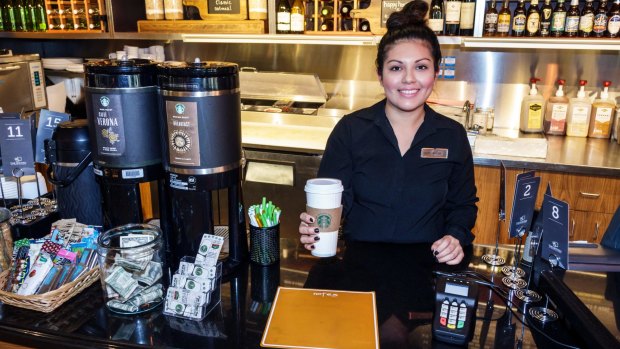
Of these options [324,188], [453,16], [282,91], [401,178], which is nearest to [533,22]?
[453,16]

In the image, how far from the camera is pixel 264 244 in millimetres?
1297

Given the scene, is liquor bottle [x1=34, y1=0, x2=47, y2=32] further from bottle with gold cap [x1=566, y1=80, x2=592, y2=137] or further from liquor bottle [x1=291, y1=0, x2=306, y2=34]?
bottle with gold cap [x1=566, y1=80, x2=592, y2=137]

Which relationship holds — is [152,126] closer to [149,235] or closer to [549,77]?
[149,235]

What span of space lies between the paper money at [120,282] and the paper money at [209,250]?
0.51 feet

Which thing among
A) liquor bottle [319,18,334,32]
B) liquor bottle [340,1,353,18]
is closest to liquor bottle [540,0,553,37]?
liquor bottle [340,1,353,18]

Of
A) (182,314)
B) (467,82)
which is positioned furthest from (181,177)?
(467,82)

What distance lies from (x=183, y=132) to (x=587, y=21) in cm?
249

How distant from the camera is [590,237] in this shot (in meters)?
2.57

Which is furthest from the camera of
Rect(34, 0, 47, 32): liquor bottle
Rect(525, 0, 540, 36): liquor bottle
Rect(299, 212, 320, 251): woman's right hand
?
Rect(34, 0, 47, 32): liquor bottle

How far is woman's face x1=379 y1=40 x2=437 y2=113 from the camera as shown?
64.1 inches

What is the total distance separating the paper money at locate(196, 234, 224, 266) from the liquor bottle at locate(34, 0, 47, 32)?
348cm

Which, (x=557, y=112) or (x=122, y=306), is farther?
(x=557, y=112)

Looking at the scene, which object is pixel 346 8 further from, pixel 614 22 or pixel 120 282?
pixel 120 282

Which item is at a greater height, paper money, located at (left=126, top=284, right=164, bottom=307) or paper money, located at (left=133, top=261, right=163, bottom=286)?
paper money, located at (left=133, top=261, right=163, bottom=286)
